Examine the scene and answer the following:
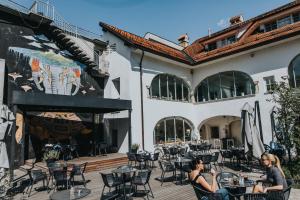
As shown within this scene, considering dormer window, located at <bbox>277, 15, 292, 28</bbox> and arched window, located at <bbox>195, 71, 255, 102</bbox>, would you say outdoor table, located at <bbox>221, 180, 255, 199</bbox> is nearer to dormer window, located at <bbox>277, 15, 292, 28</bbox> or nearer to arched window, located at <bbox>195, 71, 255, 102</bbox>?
arched window, located at <bbox>195, 71, 255, 102</bbox>

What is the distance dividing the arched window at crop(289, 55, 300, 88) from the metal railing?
1285 cm

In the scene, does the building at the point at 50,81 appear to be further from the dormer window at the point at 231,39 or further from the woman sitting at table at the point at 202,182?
the dormer window at the point at 231,39

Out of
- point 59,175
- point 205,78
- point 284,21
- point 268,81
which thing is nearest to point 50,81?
point 59,175

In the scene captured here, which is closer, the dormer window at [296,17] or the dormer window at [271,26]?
the dormer window at [296,17]

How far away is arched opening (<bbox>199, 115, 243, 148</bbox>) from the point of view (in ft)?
62.5

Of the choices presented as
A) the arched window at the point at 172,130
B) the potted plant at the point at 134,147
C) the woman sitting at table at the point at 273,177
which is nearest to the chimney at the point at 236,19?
the arched window at the point at 172,130

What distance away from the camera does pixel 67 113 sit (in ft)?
Answer: 49.4

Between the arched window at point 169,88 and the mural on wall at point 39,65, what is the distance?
4706mm

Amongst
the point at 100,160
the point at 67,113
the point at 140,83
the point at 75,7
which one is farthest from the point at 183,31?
the point at 100,160

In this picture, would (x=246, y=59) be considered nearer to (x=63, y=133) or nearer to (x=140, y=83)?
(x=140, y=83)

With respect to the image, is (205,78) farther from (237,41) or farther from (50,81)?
(50,81)

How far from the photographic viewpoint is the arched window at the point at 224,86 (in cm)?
1622

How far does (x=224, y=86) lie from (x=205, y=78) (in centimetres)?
183

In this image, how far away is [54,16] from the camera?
47.5ft
